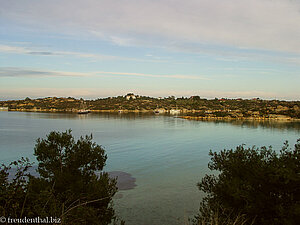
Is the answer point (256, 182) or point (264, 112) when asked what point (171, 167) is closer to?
point (256, 182)

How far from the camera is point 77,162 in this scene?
49.8ft

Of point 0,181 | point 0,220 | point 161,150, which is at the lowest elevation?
point 161,150

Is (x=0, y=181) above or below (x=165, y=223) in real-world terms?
above

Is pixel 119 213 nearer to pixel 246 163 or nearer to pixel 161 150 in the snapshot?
pixel 246 163

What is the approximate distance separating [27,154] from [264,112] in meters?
121

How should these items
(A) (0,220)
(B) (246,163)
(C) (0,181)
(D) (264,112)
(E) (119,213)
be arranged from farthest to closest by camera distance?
1. (D) (264,112)
2. (E) (119,213)
3. (B) (246,163)
4. (C) (0,181)
5. (A) (0,220)

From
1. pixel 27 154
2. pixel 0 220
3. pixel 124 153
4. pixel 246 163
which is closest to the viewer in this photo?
pixel 0 220

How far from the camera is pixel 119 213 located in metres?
16.5

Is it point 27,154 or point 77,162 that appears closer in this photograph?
point 77,162

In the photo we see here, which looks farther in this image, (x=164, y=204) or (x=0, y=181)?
(x=164, y=204)

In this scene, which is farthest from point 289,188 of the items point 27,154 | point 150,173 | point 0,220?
point 27,154

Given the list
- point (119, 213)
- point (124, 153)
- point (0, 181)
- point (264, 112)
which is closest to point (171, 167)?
point (124, 153)

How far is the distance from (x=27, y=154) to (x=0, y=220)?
33.9m

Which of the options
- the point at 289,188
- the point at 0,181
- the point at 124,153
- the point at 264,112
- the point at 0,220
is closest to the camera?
the point at 0,220
